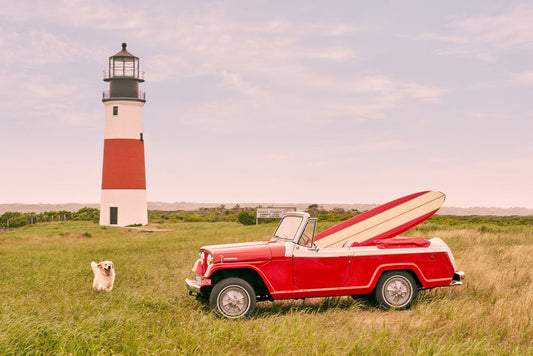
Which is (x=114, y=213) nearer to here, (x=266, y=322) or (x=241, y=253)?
(x=241, y=253)

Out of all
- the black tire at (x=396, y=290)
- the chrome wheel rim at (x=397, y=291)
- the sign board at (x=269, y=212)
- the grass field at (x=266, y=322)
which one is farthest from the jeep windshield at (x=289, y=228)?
the sign board at (x=269, y=212)

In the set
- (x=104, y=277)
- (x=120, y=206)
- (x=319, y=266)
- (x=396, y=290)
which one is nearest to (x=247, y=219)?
(x=120, y=206)

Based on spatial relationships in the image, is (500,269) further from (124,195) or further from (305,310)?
(124,195)

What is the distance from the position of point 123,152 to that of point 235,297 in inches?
Answer: 1431

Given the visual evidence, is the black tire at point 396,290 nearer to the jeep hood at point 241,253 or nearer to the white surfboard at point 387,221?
the white surfboard at point 387,221

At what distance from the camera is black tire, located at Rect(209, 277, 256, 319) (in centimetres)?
791

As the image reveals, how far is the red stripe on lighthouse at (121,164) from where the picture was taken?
1647 inches

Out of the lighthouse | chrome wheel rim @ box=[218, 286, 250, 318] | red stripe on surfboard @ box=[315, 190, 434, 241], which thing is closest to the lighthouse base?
the lighthouse

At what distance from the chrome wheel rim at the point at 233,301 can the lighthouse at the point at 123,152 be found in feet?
118

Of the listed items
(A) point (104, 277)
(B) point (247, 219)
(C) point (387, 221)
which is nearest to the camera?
(C) point (387, 221)

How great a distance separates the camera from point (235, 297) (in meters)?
8.00

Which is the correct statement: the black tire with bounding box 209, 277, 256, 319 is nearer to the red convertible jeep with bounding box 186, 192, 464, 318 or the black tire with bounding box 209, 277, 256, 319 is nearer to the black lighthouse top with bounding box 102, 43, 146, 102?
the red convertible jeep with bounding box 186, 192, 464, 318

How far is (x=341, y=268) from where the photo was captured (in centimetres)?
840

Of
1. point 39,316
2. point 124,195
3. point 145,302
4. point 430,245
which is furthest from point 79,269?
point 124,195
